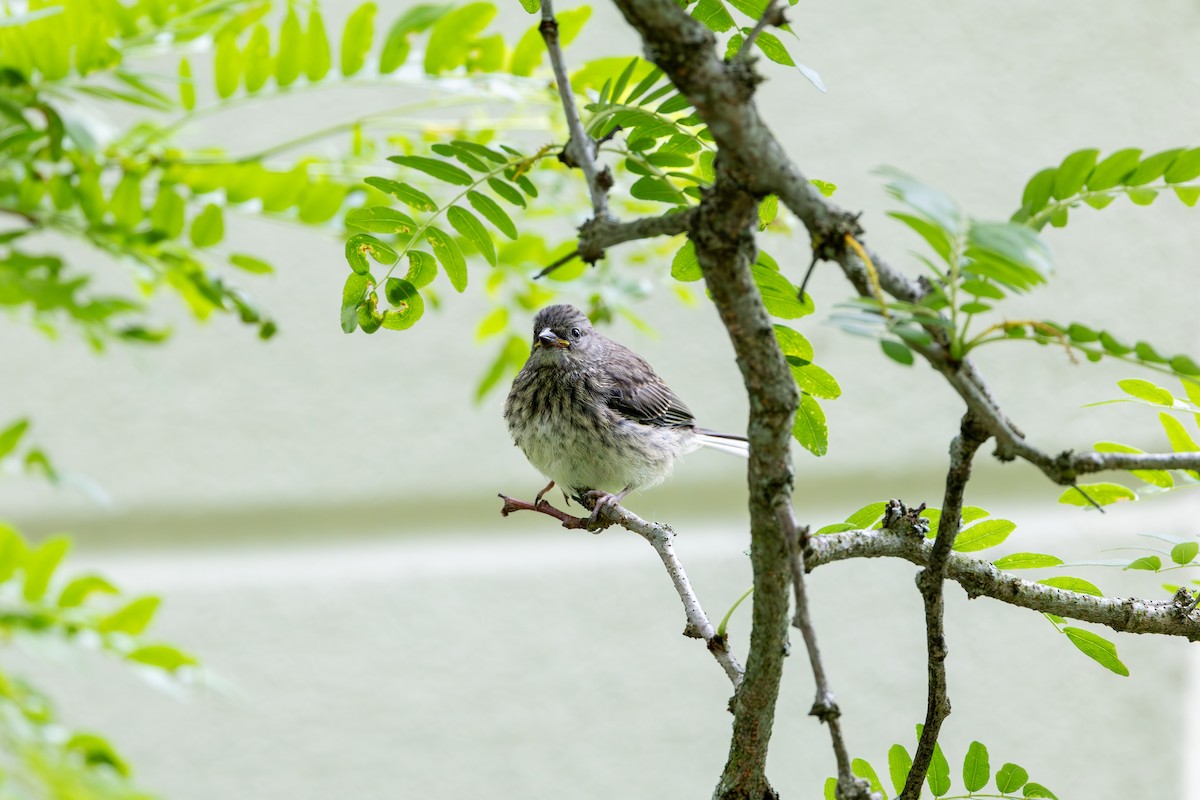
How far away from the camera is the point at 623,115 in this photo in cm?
94

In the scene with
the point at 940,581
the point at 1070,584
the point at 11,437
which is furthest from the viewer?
the point at 11,437

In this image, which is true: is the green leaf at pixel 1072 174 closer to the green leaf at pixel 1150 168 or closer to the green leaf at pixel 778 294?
the green leaf at pixel 1150 168

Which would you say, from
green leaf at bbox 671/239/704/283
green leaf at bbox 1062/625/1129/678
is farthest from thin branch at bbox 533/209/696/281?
green leaf at bbox 1062/625/1129/678

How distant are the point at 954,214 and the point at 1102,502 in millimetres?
473

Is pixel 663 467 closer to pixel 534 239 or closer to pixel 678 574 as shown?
pixel 534 239

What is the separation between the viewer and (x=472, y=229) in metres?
1.05

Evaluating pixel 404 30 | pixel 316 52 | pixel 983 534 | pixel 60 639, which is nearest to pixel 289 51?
pixel 316 52

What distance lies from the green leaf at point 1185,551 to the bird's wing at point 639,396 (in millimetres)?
1585

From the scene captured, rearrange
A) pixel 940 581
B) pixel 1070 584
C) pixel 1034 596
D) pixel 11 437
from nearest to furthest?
pixel 940 581 → pixel 1034 596 → pixel 1070 584 → pixel 11 437

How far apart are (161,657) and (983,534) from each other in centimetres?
96

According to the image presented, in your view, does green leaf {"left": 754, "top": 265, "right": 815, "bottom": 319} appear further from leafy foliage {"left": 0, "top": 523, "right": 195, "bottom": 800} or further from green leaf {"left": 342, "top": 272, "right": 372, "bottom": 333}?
leafy foliage {"left": 0, "top": 523, "right": 195, "bottom": 800}

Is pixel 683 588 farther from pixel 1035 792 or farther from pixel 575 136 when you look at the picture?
pixel 575 136

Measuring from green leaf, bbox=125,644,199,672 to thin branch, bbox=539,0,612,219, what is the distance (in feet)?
2.82

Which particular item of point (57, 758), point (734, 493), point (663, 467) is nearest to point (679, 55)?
point (57, 758)
